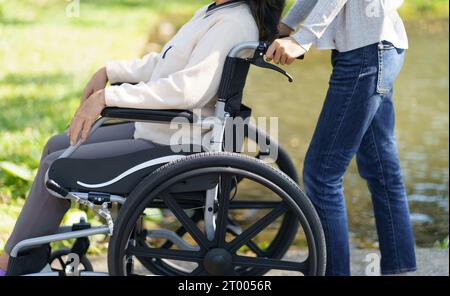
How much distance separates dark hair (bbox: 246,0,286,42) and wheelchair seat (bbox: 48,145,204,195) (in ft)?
1.68

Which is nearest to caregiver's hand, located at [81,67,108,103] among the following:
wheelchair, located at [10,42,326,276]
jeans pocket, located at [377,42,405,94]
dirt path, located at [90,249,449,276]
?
wheelchair, located at [10,42,326,276]

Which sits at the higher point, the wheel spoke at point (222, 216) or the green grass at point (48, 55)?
the green grass at point (48, 55)

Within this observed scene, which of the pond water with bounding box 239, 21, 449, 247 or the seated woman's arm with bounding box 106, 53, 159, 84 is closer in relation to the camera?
the seated woman's arm with bounding box 106, 53, 159, 84

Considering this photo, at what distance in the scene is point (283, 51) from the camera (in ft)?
9.25

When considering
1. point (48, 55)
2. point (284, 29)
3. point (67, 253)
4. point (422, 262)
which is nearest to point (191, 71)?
point (284, 29)

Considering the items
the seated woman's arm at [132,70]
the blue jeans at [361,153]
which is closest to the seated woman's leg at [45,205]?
the seated woman's arm at [132,70]

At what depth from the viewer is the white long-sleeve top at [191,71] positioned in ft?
9.34

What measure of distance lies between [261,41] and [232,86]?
20cm

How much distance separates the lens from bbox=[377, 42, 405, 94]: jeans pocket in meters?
2.95

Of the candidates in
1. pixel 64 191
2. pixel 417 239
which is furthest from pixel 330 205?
pixel 417 239

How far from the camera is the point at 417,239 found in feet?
14.2

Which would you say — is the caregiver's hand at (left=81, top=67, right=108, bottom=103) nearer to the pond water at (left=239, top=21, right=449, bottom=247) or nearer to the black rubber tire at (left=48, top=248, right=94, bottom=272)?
the black rubber tire at (left=48, top=248, right=94, bottom=272)

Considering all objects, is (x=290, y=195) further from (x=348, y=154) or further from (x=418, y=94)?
(x=418, y=94)

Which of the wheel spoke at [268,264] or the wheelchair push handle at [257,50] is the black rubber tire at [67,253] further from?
the wheelchair push handle at [257,50]
